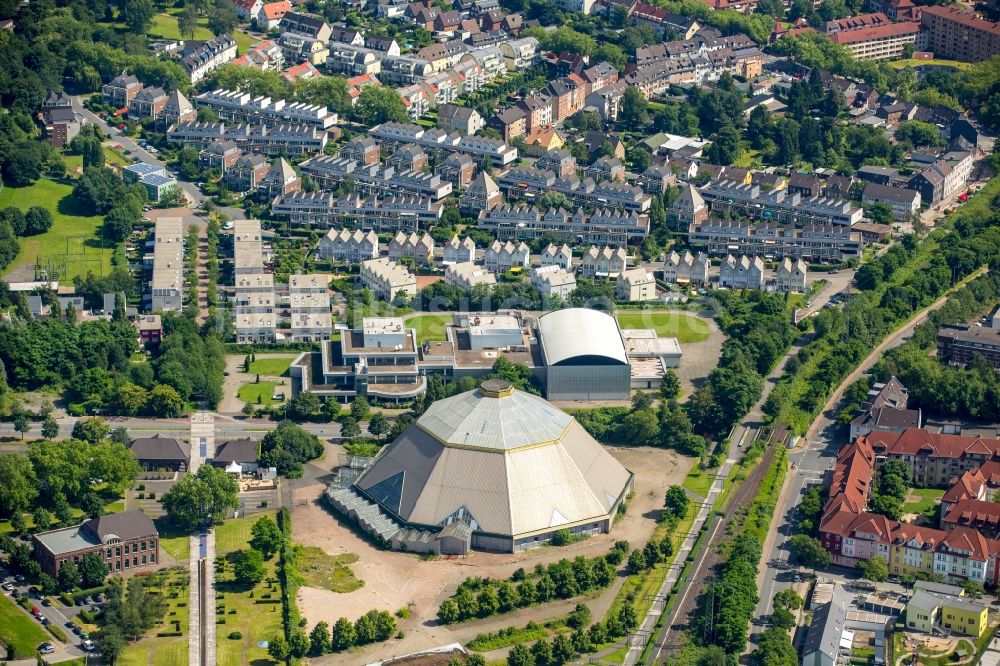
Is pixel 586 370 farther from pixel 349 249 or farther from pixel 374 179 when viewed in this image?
pixel 374 179

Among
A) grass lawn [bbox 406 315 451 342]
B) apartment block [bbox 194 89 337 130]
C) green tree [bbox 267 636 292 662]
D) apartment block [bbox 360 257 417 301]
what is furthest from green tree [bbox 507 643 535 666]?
apartment block [bbox 194 89 337 130]

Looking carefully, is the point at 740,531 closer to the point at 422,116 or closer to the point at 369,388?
the point at 369,388

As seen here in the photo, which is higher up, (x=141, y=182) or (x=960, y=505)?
(x=141, y=182)

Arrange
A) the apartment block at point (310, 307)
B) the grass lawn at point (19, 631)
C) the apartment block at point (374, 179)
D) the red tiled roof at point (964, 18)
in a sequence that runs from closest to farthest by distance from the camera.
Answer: the grass lawn at point (19, 631), the apartment block at point (310, 307), the apartment block at point (374, 179), the red tiled roof at point (964, 18)

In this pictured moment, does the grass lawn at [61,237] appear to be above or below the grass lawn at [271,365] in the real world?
above

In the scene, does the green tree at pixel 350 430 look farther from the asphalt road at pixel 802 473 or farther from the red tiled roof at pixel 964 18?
the red tiled roof at pixel 964 18

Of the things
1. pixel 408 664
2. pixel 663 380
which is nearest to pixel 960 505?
pixel 663 380

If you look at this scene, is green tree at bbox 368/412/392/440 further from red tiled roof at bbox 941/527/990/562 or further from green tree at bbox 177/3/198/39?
green tree at bbox 177/3/198/39

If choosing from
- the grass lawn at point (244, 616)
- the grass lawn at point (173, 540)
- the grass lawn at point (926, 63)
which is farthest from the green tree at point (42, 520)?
the grass lawn at point (926, 63)
